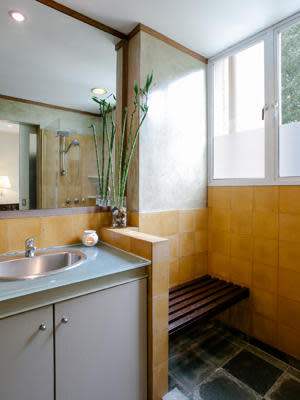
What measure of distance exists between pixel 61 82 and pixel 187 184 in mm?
1212

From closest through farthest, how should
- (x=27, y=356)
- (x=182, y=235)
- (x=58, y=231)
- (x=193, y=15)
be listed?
(x=27, y=356), (x=58, y=231), (x=193, y=15), (x=182, y=235)

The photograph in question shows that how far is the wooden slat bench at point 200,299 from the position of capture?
1.46 metres

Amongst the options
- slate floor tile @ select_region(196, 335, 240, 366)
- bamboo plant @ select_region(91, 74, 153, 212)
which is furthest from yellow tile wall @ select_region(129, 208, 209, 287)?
slate floor tile @ select_region(196, 335, 240, 366)

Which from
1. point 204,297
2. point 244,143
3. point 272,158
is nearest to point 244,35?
point 244,143

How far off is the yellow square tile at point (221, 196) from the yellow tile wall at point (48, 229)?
0.99 meters

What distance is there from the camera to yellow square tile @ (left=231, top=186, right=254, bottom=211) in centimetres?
189

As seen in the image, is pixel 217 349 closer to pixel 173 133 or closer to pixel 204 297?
pixel 204 297

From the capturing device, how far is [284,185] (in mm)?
1692

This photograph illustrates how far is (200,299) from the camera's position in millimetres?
1694

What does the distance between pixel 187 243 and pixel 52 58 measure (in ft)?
5.57

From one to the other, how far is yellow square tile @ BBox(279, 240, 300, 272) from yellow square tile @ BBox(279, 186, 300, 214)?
24 centimetres

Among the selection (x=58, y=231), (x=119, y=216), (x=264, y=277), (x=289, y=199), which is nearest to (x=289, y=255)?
(x=264, y=277)

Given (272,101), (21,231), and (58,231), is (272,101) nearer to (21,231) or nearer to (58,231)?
(58,231)

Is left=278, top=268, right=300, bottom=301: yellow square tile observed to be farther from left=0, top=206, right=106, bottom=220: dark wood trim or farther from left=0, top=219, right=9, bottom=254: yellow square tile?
left=0, top=219, right=9, bottom=254: yellow square tile
